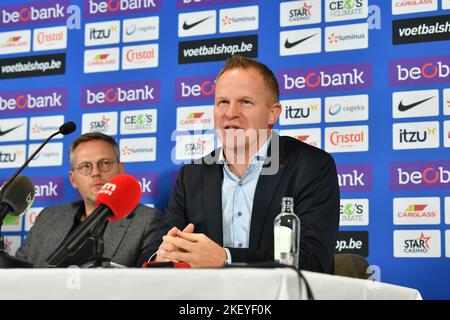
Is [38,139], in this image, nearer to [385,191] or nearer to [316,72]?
[316,72]

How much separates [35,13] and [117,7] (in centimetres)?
63

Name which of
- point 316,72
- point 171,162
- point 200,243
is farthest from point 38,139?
point 200,243

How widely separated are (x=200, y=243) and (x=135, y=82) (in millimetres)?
2452

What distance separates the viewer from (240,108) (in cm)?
273

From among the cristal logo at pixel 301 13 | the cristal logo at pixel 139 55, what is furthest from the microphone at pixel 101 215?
the cristal logo at pixel 139 55

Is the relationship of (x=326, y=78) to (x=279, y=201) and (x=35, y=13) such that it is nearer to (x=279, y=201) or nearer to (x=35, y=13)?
(x=279, y=201)

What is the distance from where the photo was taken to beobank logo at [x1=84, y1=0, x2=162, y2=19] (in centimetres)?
429

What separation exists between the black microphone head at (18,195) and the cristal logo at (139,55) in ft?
5.85

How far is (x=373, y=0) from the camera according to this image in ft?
12.2

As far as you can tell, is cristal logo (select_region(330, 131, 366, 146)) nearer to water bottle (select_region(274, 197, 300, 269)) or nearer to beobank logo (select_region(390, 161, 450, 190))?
beobank logo (select_region(390, 161, 450, 190))

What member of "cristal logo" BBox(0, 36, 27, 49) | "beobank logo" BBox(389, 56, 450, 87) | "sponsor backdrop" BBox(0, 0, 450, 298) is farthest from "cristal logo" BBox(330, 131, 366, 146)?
"cristal logo" BBox(0, 36, 27, 49)

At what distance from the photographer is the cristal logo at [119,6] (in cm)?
430

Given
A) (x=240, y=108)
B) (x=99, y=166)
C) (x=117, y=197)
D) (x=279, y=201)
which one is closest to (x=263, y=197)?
(x=279, y=201)

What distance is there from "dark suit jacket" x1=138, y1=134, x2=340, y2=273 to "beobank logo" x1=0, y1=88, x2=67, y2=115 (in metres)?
1.95
